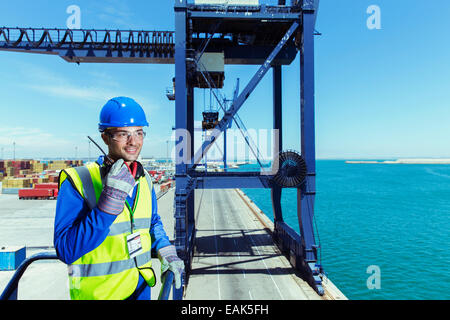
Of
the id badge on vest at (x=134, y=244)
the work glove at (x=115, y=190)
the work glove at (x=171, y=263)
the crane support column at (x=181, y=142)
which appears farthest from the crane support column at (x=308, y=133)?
the work glove at (x=115, y=190)

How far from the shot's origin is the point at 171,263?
239 cm

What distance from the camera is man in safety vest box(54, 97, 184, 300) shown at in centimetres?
183

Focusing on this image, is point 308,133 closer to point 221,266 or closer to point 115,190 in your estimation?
point 221,266

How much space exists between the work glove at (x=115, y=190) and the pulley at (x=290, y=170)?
11.8m

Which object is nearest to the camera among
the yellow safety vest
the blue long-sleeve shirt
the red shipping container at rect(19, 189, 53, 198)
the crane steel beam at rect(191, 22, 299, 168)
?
the blue long-sleeve shirt

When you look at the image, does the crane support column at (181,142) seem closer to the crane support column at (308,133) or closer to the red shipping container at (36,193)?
the crane support column at (308,133)

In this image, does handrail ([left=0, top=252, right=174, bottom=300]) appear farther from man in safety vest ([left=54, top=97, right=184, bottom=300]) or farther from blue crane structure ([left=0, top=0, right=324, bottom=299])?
blue crane structure ([left=0, top=0, right=324, bottom=299])

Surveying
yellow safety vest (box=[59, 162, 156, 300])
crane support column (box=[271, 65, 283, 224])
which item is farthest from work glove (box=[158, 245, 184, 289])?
crane support column (box=[271, 65, 283, 224])

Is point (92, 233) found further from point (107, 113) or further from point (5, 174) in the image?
point (5, 174)

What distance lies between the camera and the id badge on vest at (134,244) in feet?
7.20

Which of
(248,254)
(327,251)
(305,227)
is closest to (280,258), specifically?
(248,254)

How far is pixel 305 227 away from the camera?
44.3 ft

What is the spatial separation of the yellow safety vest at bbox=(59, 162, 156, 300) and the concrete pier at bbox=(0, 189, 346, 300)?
10839 mm
